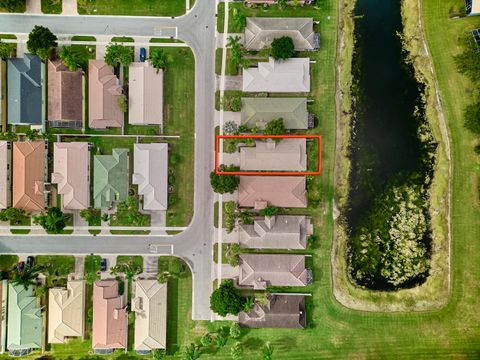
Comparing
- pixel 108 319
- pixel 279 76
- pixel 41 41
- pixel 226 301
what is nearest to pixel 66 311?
pixel 108 319

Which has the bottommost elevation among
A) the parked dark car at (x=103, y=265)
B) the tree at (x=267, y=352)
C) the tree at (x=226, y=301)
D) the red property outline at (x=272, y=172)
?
the tree at (x=267, y=352)

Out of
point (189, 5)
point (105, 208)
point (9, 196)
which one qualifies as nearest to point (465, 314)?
point (105, 208)

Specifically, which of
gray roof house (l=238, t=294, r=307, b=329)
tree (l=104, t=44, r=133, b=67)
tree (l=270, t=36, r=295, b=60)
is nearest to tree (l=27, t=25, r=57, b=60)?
tree (l=104, t=44, r=133, b=67)

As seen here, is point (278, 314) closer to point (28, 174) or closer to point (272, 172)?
point (272, 172)

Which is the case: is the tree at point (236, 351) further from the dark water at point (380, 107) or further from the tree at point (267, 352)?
the dark water at point (380, 107)

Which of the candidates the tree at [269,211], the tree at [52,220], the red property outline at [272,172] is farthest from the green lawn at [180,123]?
the tree at [52,220]

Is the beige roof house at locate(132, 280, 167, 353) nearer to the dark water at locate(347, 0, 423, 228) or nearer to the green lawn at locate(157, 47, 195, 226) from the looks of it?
the green lawn at locate(157, 47, 195, 226)

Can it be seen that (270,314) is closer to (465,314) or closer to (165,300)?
(165,300)
